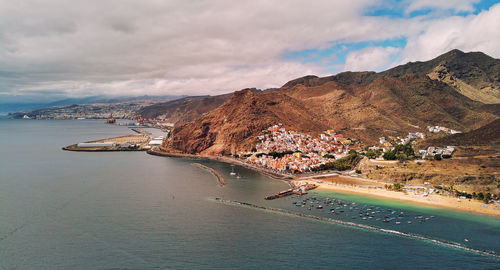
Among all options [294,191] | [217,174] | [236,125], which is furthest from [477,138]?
[236,125]

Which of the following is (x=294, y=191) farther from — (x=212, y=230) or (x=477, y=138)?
(x=477, y=138)

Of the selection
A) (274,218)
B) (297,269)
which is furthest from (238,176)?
(297,269)

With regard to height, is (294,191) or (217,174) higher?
(217,174)

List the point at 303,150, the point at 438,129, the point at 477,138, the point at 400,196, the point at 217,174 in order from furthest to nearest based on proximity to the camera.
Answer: the point at 438,129 → the point at 303,150 → the point at 477,138 → the point at 217,174 → the point at 400,196

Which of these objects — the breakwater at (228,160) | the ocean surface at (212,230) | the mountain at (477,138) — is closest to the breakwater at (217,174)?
the ocean surface at (212,230)

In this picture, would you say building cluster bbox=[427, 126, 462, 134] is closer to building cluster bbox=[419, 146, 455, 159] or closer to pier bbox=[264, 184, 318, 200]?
building cluster bbox=[419, 146, 455, 159]

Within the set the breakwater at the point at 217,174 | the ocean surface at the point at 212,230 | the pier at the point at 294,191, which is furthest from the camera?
the breakwater at the point at 217,174

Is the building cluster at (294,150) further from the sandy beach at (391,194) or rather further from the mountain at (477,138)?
the mountain at (477,138)
